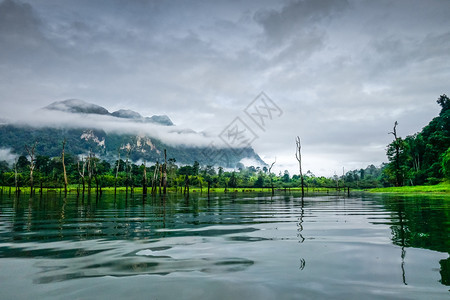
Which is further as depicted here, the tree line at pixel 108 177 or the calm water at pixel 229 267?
the tree line at pixel 108 177

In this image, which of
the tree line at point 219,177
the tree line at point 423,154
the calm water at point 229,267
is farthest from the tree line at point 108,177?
Result: the calm water at point 229,267

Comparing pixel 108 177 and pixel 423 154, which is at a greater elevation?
pixel 423 154

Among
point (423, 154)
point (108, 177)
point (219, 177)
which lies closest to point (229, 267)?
point (423, 154)

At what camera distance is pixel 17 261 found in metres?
4.91

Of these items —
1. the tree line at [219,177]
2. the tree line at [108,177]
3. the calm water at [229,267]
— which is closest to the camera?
the calm water at [229,267]

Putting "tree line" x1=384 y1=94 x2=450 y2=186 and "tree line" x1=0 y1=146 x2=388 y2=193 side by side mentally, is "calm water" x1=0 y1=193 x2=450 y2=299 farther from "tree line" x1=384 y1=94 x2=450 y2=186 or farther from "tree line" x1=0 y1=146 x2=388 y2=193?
"tree line" x1=0 y1=146 x2=388 y2=193

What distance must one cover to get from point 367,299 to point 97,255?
4568mm

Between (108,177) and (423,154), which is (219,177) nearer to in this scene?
(108,177)

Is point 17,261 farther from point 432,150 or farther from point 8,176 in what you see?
point 8,176

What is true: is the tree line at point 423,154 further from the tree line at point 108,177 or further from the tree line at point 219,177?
the tree line at point 108,177

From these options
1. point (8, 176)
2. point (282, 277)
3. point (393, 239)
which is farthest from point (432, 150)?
point (8, 176)

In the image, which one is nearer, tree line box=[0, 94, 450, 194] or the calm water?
the calm water

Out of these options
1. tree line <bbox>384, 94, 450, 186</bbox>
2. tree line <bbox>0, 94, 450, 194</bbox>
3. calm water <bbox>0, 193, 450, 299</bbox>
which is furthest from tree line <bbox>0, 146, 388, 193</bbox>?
calm water <bbox>0, 193, 450, 299</bbox>

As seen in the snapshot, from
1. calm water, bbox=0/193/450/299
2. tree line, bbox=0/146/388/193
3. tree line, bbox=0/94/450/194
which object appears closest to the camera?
calm water, bbox=0/193/450/299
